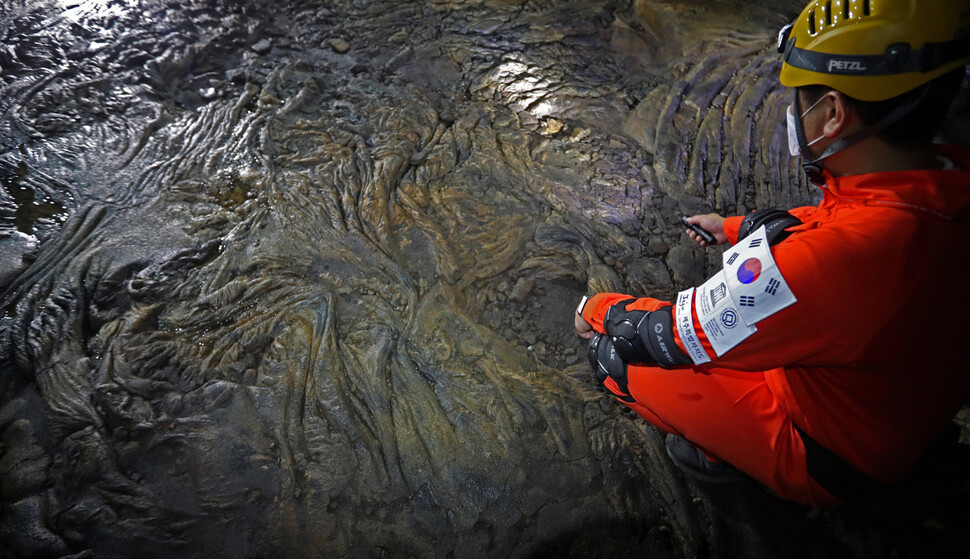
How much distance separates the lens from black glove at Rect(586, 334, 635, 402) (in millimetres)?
1715

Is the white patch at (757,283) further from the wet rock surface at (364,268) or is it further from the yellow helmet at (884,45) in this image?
the wet rock surface at (364,268)

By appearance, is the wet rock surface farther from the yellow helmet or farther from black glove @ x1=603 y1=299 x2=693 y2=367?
the yellow helmet

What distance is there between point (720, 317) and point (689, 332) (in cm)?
10

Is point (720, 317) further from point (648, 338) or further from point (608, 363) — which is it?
point (608, 363)

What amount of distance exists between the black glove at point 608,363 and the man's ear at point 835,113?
0.88m

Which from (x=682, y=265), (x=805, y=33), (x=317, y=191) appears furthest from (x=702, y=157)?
(x=317, y=191)

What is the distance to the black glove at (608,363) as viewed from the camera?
1.71 metres

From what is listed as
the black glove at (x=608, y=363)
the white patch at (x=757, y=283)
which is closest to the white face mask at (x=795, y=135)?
the white patch at (x=757, y=283)

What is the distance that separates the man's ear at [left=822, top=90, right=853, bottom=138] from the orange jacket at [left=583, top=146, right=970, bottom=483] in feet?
0.41

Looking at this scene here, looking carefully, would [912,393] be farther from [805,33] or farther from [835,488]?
[805,33]

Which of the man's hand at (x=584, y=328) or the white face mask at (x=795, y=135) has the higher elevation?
the white face mask at (x=795, y=135)

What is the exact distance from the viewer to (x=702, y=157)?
2.91 metres

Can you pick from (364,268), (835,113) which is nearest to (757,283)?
(835,113)

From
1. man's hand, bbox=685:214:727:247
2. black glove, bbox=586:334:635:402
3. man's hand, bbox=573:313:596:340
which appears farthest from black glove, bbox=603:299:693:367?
man's hand, bbox=685:214:727:247
